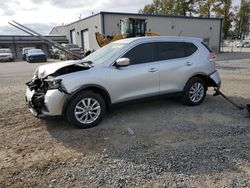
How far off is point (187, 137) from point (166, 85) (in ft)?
5.45

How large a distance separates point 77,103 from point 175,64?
8.22 feet

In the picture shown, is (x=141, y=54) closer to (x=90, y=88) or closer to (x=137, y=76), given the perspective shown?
(x=137, y=76)

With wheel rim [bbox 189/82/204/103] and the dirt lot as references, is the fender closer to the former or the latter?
the dirt lot

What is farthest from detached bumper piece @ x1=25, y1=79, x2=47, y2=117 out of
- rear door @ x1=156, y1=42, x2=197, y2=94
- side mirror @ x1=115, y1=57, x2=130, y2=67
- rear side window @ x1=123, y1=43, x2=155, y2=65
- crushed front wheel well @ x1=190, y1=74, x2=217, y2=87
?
crushed front wheel well @ x1=190, y1=74, x2=217, y2=87

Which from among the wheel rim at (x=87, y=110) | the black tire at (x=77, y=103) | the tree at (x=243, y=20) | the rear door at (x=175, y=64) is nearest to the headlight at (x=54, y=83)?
the black tire at (x=77, y=103)

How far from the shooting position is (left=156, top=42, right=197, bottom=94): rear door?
221 inches

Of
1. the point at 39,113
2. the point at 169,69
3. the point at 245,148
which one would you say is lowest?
the point at 245,148

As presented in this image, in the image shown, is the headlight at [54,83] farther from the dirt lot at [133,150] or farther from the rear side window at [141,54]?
the rear side window at [141,54]

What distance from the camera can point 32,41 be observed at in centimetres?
4200

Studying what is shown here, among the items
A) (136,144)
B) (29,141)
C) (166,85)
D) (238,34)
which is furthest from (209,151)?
(238,34)

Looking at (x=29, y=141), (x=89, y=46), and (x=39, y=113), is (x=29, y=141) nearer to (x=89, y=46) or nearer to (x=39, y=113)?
(x=39, y=113)

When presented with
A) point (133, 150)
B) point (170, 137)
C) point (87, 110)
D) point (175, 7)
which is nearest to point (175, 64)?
point (170, 137)

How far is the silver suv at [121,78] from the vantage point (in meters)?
4.60

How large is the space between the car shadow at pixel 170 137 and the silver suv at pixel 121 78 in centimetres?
41
